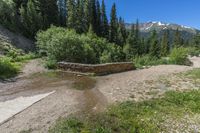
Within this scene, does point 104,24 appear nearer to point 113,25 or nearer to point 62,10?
point 113,25

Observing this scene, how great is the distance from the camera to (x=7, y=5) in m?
33.6

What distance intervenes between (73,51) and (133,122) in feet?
44.9

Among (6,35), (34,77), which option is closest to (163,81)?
(34,77)

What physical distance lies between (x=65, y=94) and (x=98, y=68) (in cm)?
527

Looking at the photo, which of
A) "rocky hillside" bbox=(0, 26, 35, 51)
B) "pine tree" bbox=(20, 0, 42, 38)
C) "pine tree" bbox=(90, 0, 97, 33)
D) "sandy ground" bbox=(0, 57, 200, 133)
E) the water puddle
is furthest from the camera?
"pine tree" bbox=(90, 0, 97, 33)

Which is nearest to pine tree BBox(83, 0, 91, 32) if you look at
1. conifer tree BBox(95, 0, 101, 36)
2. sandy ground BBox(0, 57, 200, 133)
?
conifer tree BBox(95, 0, 101, 36)

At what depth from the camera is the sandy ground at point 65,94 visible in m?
7.10

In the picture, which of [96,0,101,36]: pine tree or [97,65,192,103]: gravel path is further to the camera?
[96,0,101,36]: pine tree

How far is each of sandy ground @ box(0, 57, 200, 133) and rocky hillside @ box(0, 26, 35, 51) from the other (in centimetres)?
1674

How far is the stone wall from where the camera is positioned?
1516 cm

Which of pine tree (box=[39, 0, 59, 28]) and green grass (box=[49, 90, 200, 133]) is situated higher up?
pine tree (box=[39, 0, 59, 28])

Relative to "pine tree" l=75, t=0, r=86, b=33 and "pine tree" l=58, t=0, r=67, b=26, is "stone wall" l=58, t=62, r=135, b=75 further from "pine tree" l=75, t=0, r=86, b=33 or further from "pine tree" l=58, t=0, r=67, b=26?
"pine tree" l=58, t=0, r=67, b=26

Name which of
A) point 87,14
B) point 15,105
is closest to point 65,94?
point 15,105

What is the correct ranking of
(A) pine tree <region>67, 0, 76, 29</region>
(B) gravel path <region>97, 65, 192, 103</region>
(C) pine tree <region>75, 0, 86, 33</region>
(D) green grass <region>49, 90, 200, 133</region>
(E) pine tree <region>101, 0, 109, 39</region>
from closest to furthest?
(D) green grass <region>49, 90, 200, 133</region> < (B) gravel path <region>97, 65, 192, 103</region> < (A) pine tree <region>67, 0, 76, 29</region> < (C) pine tree <region>75, 0, 86, 33</region> < (E) pine tree <region>101, 0, 109, 39</region>
